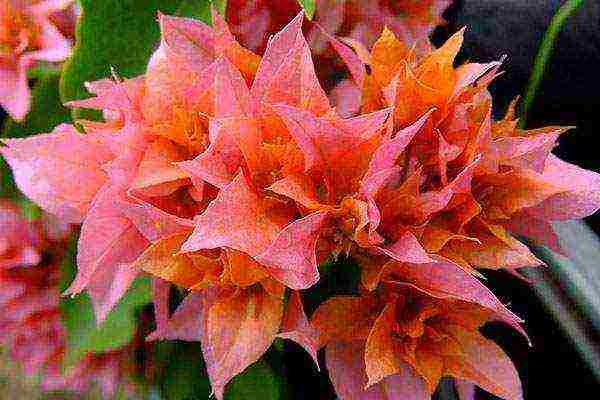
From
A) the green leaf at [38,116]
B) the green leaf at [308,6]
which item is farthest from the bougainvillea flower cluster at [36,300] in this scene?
the green leaf at [308,6]

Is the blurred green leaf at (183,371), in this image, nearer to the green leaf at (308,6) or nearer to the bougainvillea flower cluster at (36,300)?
the bougainvillea flower cluster at (36,300)

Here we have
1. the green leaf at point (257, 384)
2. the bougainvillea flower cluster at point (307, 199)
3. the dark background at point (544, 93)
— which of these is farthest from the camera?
the dark background at point (544, 93)

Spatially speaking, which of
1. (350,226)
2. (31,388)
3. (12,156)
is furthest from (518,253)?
(31,388)

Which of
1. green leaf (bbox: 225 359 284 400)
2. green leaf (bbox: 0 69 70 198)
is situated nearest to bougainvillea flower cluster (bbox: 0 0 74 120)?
green leaf (bbox: 0 69 70 198)

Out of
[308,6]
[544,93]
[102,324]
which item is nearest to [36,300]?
[102,324]

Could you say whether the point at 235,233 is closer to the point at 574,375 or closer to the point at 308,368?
the point at 308,368

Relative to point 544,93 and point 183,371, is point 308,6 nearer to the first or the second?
point 183,371
